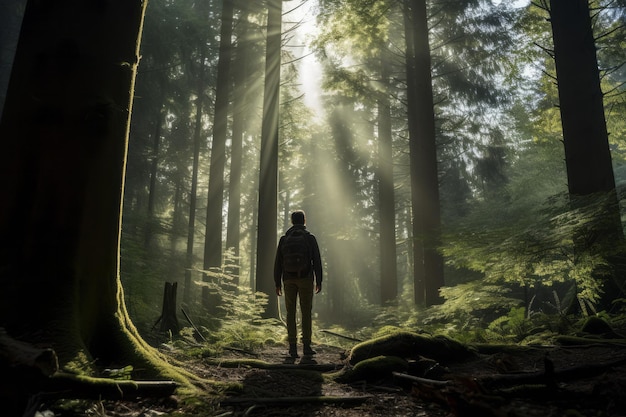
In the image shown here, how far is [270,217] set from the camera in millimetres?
11867

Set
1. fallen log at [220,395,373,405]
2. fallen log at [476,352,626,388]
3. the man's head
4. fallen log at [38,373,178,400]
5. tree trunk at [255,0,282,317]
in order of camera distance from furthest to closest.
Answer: tree trunk at [255,0,282,317] < the man's head < fallen log at [220,395,373,405] < fallen log at [476,352,626,388] < fallen log at [38,373,178,400]

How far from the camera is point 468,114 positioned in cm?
1647

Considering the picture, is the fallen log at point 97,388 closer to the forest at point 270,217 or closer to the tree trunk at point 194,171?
the forest at point 270,217

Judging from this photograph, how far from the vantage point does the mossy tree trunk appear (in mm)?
3270

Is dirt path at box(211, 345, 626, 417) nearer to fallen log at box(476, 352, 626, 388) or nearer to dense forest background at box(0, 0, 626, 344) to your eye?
fallen log at box(476, 352, 626, 388)

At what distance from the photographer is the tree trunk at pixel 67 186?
10.7 ft

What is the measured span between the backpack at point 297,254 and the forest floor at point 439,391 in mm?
1535

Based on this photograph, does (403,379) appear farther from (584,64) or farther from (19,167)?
(584,64)

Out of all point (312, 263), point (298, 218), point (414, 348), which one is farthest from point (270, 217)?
point (414, 348)

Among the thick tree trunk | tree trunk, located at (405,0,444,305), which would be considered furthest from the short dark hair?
tree trunk, located at (405,0,444,305)

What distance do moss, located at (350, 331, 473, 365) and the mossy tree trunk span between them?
2845 mm

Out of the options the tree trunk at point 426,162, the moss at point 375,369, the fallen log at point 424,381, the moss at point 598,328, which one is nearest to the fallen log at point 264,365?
the moss at point 375,369

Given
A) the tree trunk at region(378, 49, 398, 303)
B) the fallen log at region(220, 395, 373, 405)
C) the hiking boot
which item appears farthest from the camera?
the tree trunk at region(378, 49, 398, 303)

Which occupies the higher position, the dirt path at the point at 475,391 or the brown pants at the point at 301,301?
the brown pants at the point at 301,301
